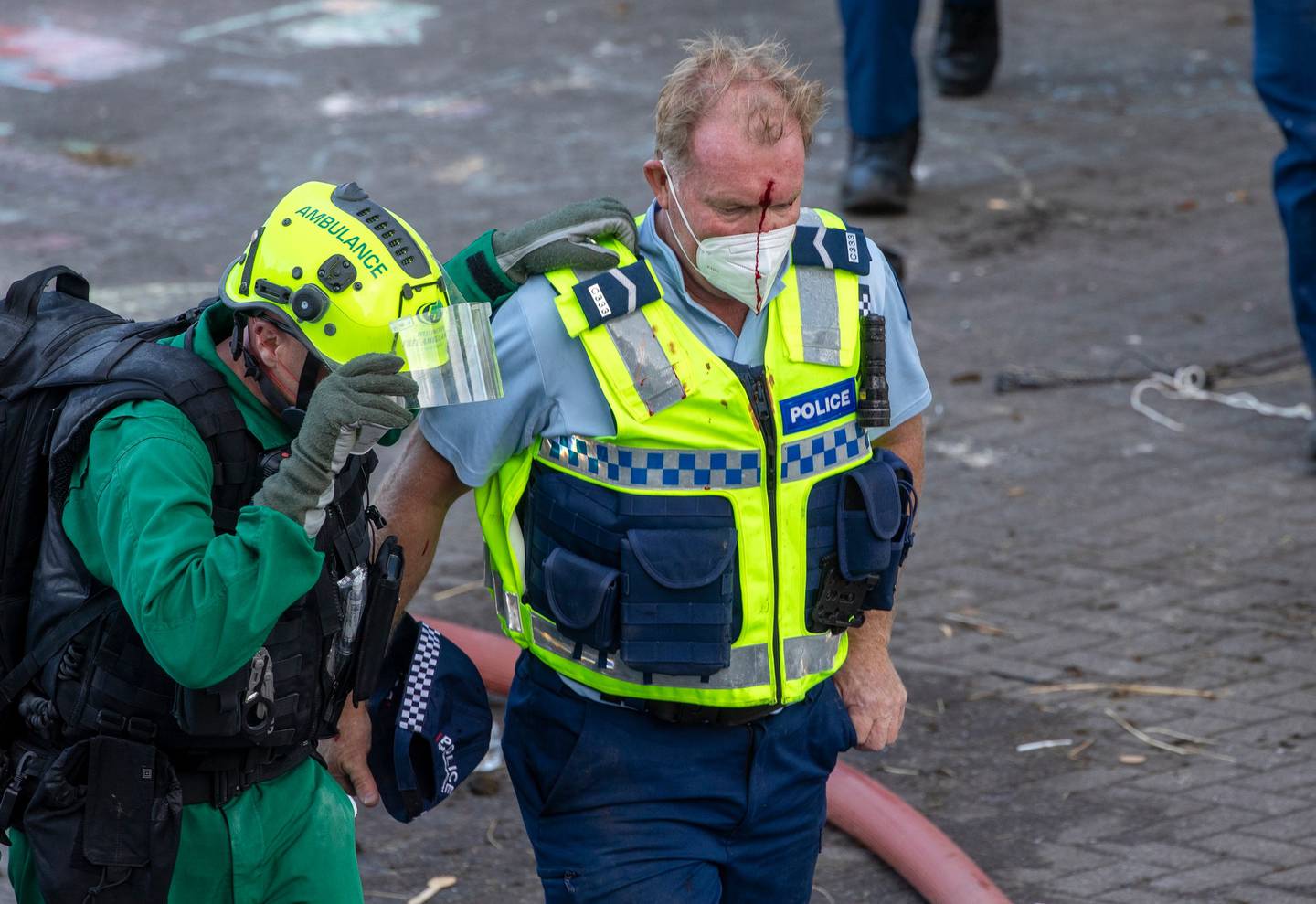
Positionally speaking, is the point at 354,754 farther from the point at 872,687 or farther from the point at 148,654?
the point at 872,687

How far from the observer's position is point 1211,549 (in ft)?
18.9

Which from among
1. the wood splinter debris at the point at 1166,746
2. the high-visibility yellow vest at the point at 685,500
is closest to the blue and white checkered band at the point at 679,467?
the high-visibility yellow vest at the point at 685,500

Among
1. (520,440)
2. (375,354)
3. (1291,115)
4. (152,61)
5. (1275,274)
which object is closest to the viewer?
(375,354)

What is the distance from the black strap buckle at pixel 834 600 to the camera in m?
2.96

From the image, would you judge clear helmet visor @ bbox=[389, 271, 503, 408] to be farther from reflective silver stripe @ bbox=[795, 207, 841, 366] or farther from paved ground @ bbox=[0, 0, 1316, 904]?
paved ground @ bbox=[0, 0, 1316, 904]

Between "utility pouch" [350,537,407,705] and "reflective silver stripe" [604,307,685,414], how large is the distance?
1.74ft

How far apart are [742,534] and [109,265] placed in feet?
20.4

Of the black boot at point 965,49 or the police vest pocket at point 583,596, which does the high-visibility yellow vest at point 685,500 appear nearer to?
the police vest pocket at point 583,596

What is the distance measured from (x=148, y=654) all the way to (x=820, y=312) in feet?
4.19

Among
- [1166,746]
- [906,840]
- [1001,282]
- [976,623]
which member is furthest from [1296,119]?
[906,840]

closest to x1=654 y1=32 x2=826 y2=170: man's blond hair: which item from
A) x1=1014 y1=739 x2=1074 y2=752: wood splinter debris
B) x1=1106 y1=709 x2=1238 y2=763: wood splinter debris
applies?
x1=1014 y1=739 x2=1074 y2=752: wood splinter debris

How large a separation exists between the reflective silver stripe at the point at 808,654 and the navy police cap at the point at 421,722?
0.61 meters

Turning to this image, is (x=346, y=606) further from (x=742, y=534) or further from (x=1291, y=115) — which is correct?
(x=1291, y=115)

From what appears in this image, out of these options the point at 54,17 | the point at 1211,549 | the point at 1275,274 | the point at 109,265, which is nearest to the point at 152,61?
the point at 54,17
